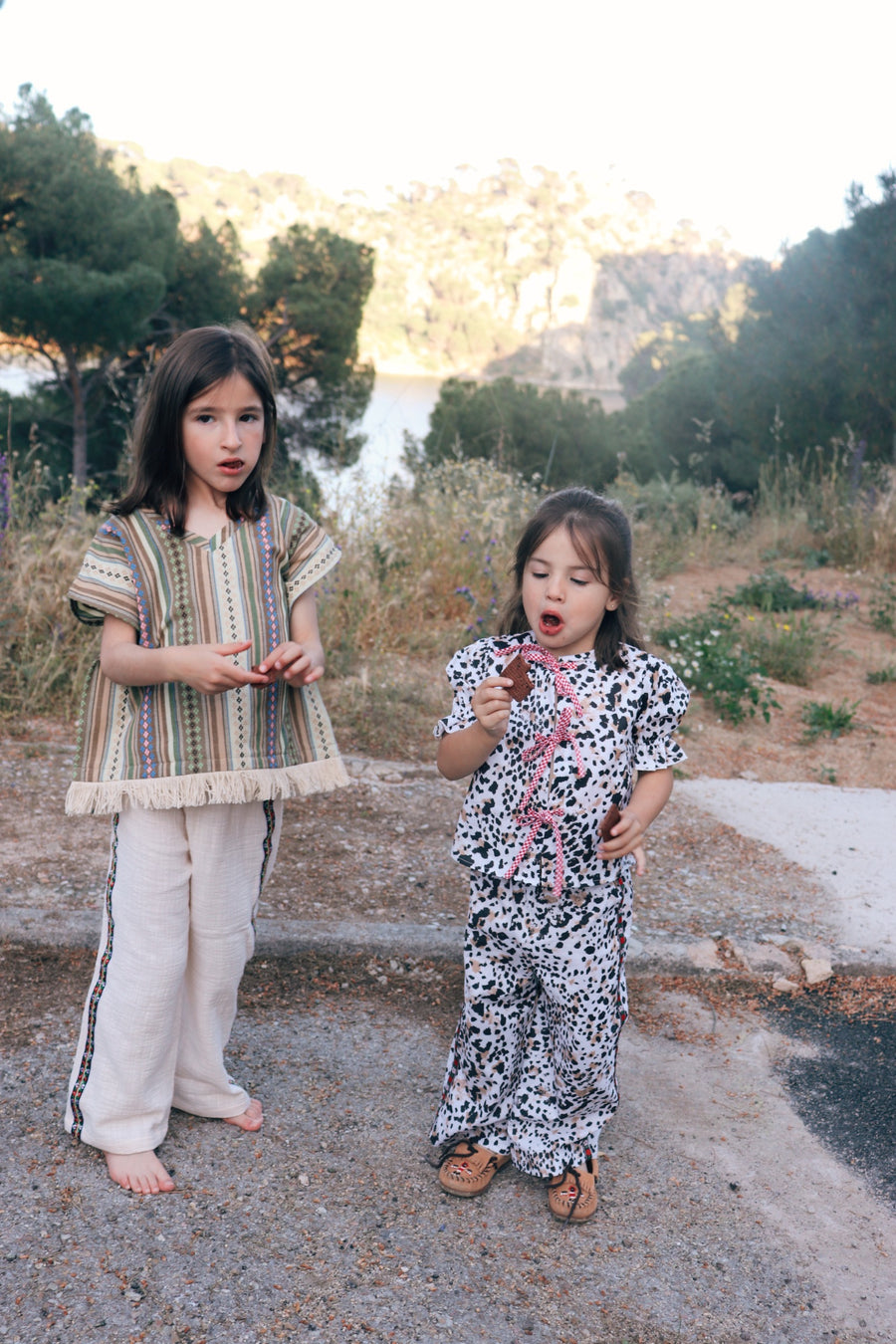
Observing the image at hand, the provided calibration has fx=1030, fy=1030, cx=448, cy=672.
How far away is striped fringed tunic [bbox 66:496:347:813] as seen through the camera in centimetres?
192

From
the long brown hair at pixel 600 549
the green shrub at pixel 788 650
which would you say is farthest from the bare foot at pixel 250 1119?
the green shrub at pixel 788 650

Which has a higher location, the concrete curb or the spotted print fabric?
the spotted print fabric

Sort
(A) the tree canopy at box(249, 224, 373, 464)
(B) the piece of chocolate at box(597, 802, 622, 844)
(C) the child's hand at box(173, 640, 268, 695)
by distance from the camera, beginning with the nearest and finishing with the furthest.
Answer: (C) the child's hand at box(173, 640, 268, 695) → (B) the piece of chocolate at box(597, 802, 622, 844) → (A) the tree canopy at box(249, 224, 373, 464)

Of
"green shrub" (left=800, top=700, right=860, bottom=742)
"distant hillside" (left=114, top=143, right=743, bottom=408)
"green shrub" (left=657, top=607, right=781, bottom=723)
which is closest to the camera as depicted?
"green shrub" (left=800, top=700, right=860, bottom=742)

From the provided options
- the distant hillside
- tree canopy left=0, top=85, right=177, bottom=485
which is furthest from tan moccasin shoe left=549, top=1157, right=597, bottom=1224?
the distant hillside

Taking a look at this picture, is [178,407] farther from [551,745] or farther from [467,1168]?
[467,1168]

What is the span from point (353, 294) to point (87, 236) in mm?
4274

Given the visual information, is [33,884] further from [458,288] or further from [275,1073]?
[458,288]

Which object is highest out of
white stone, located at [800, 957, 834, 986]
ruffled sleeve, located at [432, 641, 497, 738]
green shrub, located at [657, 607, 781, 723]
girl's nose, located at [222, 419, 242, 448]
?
girl's nose, located at [222, 419, 242, 448]

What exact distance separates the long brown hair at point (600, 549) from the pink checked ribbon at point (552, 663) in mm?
80

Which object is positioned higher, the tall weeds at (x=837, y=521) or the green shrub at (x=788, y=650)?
the tall weeds at (x=837, y=521)

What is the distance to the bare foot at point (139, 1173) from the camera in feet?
6.68

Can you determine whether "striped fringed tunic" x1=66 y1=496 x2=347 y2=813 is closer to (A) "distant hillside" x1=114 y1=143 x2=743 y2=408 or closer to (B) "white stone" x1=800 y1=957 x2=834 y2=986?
(B) "white stone" x1=800 y1=957 x2=834 y2=986

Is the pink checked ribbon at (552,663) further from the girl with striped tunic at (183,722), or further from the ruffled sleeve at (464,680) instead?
the girl with striped tunic at (183,722)
